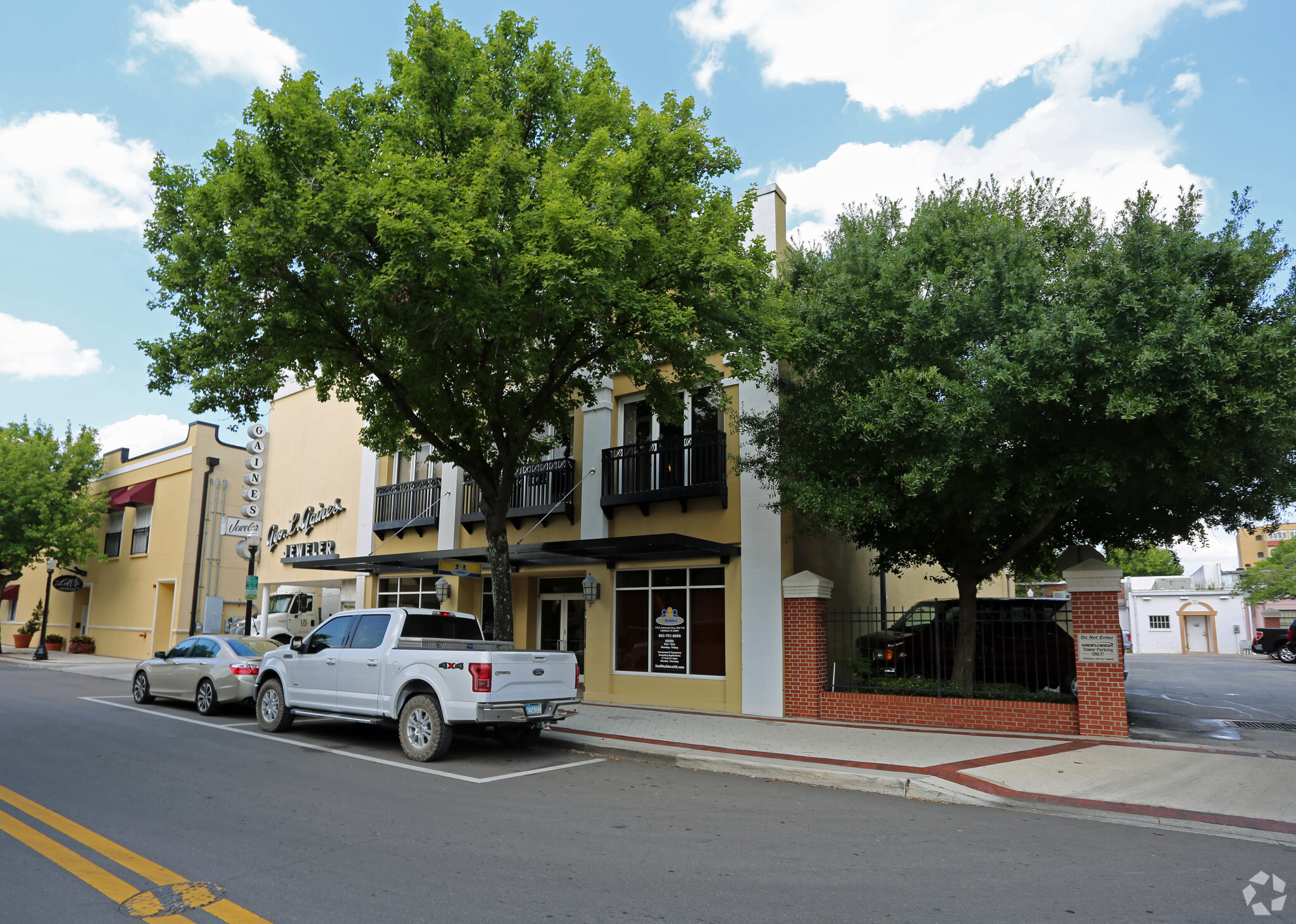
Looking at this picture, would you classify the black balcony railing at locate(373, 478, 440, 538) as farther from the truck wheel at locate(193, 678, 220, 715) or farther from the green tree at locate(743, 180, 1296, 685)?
the green tree at locate(743, 180, 1296, 685)

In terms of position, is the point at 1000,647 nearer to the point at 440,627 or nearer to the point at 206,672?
the point at 440,627

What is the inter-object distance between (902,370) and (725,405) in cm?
354

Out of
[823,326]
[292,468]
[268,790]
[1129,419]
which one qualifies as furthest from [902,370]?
[292,468]

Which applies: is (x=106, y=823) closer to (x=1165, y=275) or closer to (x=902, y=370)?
(x=902, y=370)

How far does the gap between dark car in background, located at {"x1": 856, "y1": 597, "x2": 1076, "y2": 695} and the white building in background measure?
44942 millimetres

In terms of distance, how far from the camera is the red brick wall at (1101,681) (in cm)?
1165

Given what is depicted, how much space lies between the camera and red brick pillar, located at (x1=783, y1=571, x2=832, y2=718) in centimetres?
1420

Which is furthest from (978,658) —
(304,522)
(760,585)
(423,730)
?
(304,522)

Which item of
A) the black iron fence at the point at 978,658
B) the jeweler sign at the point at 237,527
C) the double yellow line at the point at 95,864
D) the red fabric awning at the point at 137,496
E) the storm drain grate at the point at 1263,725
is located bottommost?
the storm drain grate at the point at 1263,725

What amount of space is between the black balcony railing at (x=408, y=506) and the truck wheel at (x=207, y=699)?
286 inches

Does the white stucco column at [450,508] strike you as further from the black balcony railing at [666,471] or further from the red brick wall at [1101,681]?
the red brick wall at [1101,681]

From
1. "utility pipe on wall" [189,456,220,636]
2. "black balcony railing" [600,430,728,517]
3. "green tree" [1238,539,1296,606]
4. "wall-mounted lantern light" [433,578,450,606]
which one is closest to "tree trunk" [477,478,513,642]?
"black balcony railing" [600,430,728,517]

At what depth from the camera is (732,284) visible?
1214cm

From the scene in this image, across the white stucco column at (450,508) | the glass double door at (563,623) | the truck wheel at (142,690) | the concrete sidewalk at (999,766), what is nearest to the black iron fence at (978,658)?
the concrete sidewalk at (999,766)
